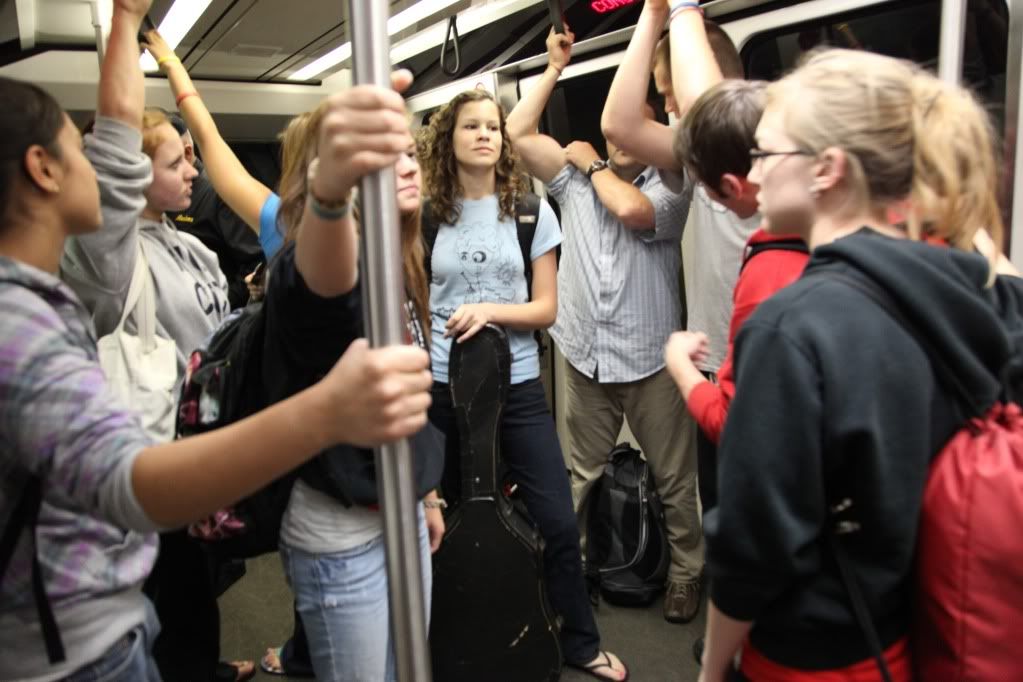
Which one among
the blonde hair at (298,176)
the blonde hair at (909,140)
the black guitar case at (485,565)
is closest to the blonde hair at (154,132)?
the blonde hair at (298,176)

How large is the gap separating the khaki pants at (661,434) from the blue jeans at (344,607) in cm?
166

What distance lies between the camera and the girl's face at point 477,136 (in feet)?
8.20

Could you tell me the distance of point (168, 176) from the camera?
201 centimetres

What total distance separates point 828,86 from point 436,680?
6.50ft

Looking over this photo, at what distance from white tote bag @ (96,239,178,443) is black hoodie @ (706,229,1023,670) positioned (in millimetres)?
1199

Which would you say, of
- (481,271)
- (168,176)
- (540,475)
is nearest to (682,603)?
(540,475)

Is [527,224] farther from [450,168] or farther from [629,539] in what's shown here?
[629,539]

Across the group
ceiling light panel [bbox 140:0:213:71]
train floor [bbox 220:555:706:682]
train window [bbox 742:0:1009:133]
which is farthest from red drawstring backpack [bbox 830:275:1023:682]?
ceiling light panel [bbox 140:0:213:71]

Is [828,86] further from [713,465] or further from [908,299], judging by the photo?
[713,465]

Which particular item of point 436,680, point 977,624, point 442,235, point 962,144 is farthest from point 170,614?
point 962,144

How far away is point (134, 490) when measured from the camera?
2.44ft

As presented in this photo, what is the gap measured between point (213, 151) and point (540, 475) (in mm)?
1381

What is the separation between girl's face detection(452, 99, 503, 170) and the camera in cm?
250

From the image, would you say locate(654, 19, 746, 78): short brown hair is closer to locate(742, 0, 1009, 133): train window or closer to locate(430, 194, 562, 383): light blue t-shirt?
locate(742, 0, 1009, 133): train window
